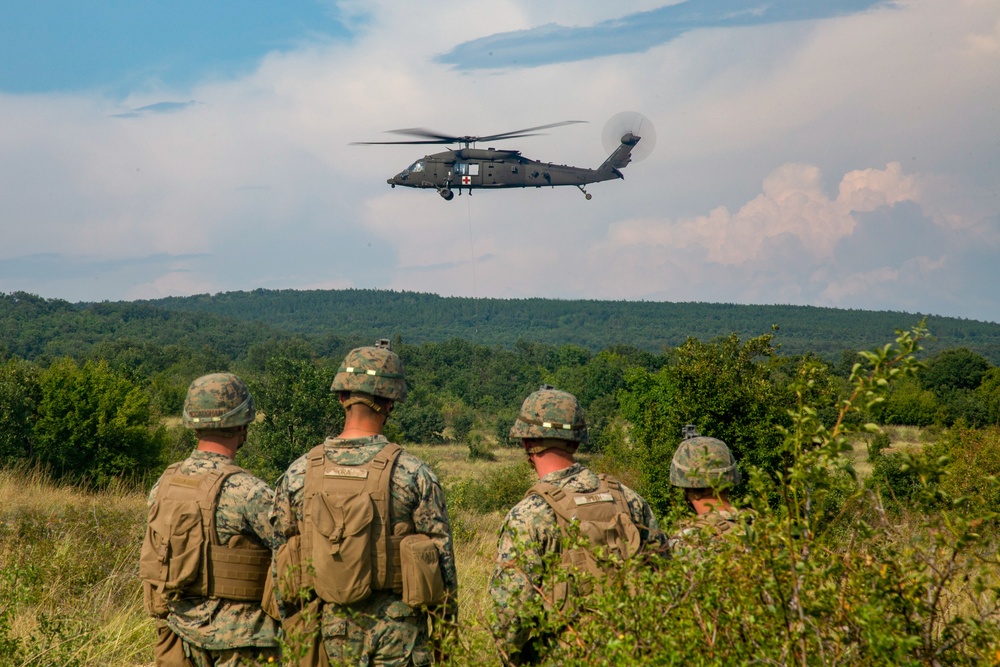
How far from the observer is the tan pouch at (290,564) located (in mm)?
4684

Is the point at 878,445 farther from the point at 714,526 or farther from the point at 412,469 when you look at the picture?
the point at 714,526

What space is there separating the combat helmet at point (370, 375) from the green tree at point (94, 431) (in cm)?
2093

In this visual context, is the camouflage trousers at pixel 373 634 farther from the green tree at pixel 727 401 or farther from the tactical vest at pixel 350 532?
the green tree at pixel 727 401

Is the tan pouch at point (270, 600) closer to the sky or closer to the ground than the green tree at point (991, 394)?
closer to the sky

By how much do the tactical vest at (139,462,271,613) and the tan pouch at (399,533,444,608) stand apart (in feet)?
3.10

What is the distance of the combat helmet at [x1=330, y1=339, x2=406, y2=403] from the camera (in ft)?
16.2

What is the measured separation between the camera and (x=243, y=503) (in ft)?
16.5

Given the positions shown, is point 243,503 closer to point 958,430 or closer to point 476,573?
point 476,573

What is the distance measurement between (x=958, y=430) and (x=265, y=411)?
2045cm

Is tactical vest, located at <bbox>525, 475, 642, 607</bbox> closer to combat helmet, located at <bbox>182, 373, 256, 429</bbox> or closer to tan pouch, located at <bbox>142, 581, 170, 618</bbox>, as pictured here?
combat helmet, located at <bbox>182, 373, 256, 429</bbox>

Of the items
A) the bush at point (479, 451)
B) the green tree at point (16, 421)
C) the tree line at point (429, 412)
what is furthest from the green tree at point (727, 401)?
the bush at point (479, 451)

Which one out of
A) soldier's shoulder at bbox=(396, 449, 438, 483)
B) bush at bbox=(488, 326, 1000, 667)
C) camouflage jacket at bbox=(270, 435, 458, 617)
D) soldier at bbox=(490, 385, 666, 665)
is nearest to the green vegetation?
bush at bbox=(488, 326, 1000, 667)

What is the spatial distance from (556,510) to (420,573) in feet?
2.53

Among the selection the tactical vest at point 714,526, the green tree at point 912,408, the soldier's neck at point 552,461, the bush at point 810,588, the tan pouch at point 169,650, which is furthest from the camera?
the green tree at point 912,408
